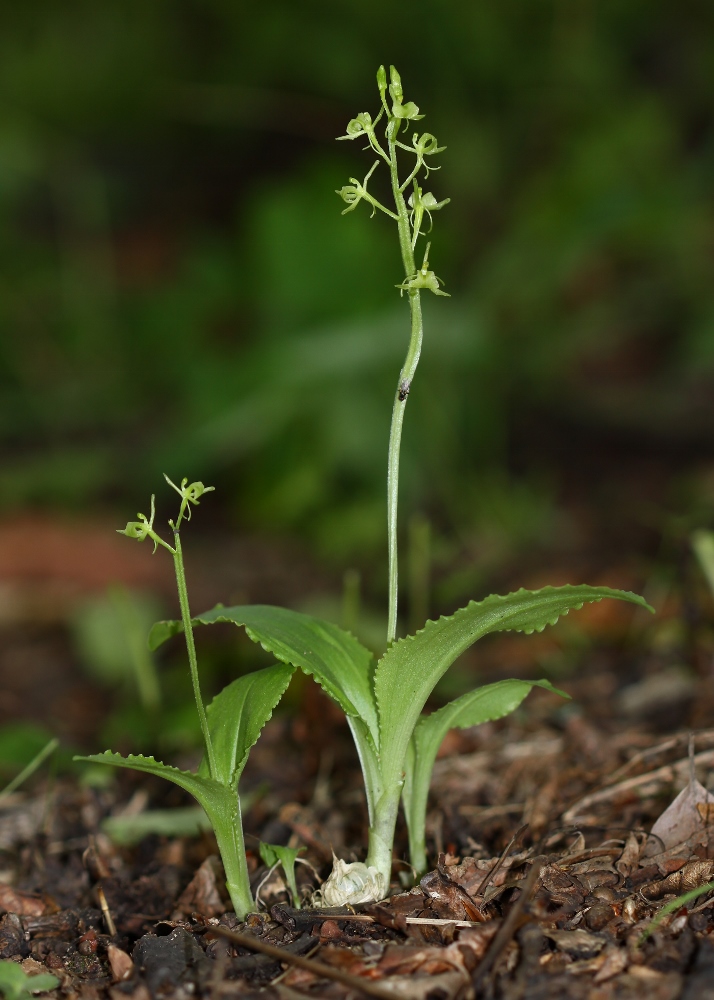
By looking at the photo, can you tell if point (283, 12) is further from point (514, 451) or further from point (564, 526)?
point (564, 526)

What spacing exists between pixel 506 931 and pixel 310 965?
234 millimetres

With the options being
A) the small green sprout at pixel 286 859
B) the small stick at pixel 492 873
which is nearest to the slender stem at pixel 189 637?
the small green sprout at pixel 286 859

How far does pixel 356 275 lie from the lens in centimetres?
440

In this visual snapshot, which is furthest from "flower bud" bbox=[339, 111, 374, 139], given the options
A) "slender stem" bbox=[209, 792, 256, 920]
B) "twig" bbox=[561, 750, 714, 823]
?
"twig" bbox=[561, 750, 714, 823]

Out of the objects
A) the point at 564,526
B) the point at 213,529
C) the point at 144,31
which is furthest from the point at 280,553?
the point at 144,31

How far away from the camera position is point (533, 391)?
5004 mm

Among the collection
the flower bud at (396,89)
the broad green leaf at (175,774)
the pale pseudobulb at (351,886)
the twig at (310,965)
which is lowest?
the twig at (310,965)

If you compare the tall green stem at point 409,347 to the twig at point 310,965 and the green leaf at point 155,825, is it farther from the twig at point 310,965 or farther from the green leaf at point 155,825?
the green leaf at point 155,825

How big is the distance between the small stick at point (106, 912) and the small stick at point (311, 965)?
0.80 feet

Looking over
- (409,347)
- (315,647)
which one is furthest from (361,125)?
(315,647)

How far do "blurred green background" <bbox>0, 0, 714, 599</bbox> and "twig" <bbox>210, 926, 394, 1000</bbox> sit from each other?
207 cm

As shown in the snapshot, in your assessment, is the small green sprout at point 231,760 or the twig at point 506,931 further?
the small green sprout at point 231,760

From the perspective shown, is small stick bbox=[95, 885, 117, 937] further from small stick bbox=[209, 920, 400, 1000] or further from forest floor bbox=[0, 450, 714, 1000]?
small stick bbox=[209, 920, 400, 1000]

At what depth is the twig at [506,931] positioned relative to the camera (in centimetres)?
101
